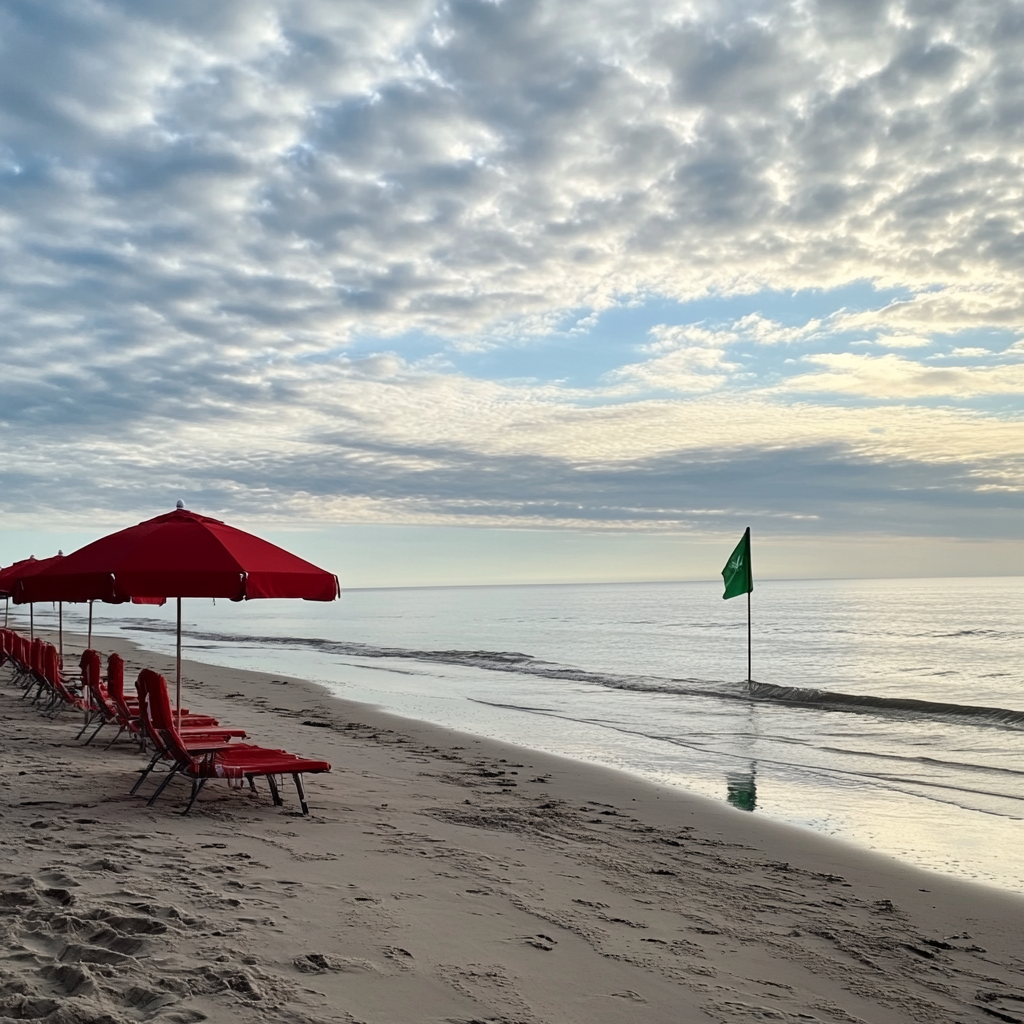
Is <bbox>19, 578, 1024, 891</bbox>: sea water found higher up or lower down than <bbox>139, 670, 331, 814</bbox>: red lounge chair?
lower down

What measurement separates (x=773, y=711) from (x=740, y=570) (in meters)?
3.28

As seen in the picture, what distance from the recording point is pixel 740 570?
21109 millimetres

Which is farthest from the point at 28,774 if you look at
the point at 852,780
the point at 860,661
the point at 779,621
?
the point at 779,621

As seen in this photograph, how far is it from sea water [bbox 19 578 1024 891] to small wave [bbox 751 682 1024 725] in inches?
2.5

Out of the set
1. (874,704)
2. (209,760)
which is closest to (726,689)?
(874,704)

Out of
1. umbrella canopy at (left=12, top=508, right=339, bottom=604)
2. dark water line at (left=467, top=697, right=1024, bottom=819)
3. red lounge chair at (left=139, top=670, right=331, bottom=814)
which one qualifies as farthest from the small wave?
umbrella canopy at (left=12, top=508, right=339, bottom=604)

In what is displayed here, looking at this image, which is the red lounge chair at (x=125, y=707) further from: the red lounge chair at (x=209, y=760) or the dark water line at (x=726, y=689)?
the dark water line at (x=726, y=689)

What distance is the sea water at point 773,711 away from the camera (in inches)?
376

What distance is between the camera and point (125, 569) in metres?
6.47

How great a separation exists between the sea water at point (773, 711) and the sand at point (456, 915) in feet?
6.18

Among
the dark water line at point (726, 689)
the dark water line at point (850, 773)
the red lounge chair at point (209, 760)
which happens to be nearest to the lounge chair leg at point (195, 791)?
the red lounge chair at point (209, 760)

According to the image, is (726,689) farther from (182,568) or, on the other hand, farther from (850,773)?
(182,568)

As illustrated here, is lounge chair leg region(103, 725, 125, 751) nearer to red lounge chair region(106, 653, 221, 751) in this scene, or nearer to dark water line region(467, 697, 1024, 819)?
red lounge chair region(106, 653, 221, 751)

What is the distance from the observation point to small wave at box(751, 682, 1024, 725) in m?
19.1
